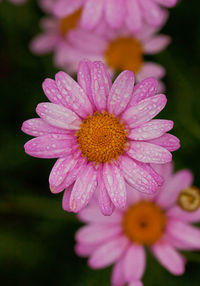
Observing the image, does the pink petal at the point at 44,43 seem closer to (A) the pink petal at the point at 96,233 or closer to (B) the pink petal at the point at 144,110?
(A) the pink petal at the point at 96,233

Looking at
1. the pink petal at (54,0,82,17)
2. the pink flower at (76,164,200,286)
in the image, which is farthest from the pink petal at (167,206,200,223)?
the pink petal at (54,0,82,17)

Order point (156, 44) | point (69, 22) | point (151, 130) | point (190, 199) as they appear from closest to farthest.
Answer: point (151, 130), point (190, 199), point (156, 44), point (69, 22)

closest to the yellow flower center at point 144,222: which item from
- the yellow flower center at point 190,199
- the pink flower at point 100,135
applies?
the yellow flower center at point 190,199

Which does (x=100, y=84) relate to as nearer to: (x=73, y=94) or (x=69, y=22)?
(x=73, y=94)

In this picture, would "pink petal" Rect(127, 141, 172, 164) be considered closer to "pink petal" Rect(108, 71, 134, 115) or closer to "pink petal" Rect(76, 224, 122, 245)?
"pink petal" Rect(108, 71, 134, 115)

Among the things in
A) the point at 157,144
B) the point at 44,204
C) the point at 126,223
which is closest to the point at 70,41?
the point at 44,204

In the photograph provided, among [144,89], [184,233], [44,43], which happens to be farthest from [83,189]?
[44,43]
